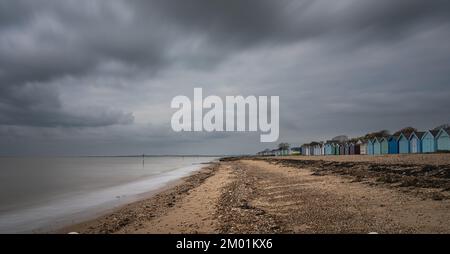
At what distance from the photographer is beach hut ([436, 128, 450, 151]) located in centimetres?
4816

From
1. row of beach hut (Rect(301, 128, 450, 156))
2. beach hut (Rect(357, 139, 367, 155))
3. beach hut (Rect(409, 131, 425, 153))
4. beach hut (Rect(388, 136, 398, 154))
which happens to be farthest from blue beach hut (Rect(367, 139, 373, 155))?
beach hut (Rect(409, 131, 425, 153))

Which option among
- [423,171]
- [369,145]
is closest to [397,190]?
[423,171]

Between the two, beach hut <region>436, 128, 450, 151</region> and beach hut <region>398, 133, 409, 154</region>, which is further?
beach hut <region>398, 133, 409, 154</region>

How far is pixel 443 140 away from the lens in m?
49.3

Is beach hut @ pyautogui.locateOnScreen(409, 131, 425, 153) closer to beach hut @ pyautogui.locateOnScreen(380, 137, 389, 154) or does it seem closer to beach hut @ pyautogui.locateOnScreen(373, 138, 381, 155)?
beach hut @ pyautogui.locateOnScreen(380, 137, 389, 154)

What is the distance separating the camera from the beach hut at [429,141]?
168 ft

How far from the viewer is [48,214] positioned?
18.2m

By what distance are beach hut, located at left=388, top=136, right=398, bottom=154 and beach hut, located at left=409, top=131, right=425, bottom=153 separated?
17.4ft

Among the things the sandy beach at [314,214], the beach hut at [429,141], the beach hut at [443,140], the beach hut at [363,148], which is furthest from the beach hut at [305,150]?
the sandy beach at [314,214]

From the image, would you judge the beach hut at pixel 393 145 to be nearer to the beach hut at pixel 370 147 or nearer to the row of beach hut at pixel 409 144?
the row of beach hut at pixel 409 144

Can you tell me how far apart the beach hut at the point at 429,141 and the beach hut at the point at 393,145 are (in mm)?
8824
